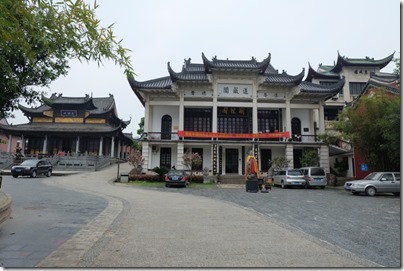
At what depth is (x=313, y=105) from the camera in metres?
27.1

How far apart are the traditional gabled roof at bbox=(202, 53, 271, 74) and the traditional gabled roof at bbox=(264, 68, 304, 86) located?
57.4 inches

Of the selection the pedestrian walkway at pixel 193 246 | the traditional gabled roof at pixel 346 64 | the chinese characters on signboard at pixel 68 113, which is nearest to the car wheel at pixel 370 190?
the pedestrian walkway at pixel 193 246

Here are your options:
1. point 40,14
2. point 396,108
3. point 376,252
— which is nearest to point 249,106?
point 396,108

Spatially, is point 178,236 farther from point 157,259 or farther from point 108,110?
point 108,110

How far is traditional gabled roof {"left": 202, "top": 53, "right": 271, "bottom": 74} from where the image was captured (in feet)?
83.6

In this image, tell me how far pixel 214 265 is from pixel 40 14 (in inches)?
147

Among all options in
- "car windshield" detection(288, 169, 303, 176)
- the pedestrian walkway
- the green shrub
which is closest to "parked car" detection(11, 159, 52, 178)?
the green shrub

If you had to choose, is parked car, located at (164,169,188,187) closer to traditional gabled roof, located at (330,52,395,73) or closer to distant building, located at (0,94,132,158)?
distant building, located at (0,94,132,158)

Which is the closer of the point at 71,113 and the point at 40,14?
the point at 40,14

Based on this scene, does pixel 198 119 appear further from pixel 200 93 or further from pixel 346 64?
pixel 346 64

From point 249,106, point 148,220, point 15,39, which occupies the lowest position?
point 148,220

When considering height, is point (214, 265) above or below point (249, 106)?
below

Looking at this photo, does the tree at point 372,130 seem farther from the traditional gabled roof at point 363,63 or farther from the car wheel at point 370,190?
the traditional gabled roof at point 363,63

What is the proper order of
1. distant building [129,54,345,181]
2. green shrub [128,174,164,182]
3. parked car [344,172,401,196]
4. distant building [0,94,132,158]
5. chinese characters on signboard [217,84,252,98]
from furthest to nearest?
1. distant building [0,94,132,158]
2. chinese characters on signboard [217,84,252,98]
3. distant building [129,54,345,181]
4. green shrub [128,174,164,182]
5. parked car [344,172,401,196]
